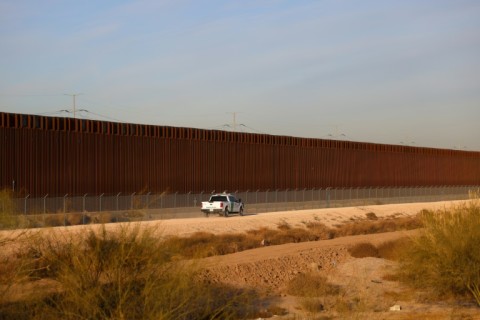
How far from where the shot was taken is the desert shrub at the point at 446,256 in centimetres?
2369

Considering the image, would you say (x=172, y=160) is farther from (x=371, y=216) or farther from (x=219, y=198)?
(x=371, y=216)

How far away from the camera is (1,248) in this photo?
1648 cm

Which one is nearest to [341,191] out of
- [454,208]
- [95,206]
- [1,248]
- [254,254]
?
[95,206]

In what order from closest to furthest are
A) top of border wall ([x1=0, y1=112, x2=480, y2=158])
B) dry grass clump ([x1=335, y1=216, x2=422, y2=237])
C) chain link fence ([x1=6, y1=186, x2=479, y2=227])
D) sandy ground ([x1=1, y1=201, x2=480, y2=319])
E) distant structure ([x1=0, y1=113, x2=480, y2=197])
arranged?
sandy ground ([x1=1, y1=201, x2=480, y2=319])
chain link fence ([x1=6, y1=186, x2=479, y2=227])
dry grass clump ([x1=335, y1=216, x2=422, y2=237])
distant structure ([x1=0, y1=113, x2=480, y2=197])
top of border wall ([x1=0, y1=112, x2=480, y2=158])

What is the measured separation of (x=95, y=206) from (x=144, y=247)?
41.1 m

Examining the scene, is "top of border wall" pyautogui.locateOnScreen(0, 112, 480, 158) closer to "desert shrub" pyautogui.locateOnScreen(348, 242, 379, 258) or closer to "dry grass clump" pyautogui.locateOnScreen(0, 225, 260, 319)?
"desert shrub" pyautogui.locateOnScreen(348, 242, 379, 258)

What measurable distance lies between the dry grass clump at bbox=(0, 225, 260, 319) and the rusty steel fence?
2077 centimetres

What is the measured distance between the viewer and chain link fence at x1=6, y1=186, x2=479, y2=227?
45.9 meters

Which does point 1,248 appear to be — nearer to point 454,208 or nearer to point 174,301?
point 174,301

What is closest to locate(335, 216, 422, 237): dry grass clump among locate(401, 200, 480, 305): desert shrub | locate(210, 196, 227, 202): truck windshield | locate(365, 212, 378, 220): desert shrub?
locate(210, 196, 227, 202): truck windshield

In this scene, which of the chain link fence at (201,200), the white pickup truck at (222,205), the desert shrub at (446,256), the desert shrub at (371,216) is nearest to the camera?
the desert shrub at (446,256)

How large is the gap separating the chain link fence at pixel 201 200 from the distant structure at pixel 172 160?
53.4 inches

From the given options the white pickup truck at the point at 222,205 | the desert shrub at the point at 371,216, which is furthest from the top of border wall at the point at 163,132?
the desert shrub at the point at 371,216

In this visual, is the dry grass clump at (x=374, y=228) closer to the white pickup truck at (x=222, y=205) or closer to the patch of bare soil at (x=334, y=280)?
the white pickup truck at (x=222, y=205)
